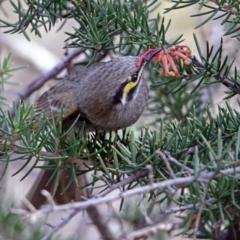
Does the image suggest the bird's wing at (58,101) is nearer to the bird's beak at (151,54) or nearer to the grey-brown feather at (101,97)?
the grey-brown feather at (101,97)

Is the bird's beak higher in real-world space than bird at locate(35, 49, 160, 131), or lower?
higher

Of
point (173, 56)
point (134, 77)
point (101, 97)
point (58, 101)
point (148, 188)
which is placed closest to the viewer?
point (148, 188)

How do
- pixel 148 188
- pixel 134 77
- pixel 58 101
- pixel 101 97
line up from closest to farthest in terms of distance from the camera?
pixel 148 188
pixel 134 77
pixel 101 97
pixel 58 101

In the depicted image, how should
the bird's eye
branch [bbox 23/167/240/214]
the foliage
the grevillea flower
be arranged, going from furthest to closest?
the bird's eye < the grevillea flower < the foliage < branch [bbox 23/167/240/214]

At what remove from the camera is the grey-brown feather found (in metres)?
1.50

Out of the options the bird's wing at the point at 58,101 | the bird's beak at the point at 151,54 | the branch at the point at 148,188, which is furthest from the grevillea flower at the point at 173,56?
the bird's wing at the point at 58,101

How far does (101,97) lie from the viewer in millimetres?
1582

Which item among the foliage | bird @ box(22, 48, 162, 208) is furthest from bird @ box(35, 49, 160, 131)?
the foliage

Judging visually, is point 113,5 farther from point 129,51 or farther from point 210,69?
point 129,51

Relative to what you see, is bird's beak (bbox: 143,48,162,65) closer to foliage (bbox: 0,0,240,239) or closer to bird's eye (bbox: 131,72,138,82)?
foliage (bbox: 0,0,240,239)

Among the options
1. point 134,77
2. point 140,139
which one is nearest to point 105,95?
point 134,77

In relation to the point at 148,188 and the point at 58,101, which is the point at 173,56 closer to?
the point at 148,188

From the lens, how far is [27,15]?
130 cm

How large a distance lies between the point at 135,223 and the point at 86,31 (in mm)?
634
